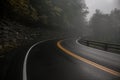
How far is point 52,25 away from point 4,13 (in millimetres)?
18679

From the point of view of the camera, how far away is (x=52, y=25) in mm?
40500

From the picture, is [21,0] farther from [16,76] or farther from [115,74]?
[115,74]

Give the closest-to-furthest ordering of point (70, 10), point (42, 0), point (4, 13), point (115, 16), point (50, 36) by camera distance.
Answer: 1. point (4, 13)
2. point (42, 0)
3. point (50, 36)
4. point (70, 10)
5. point (115, 16)

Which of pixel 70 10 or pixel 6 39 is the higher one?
pixel 70 10

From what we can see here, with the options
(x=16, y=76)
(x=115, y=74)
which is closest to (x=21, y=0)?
(x=16, y=76)

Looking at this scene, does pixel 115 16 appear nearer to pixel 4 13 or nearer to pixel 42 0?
pixel 42 0

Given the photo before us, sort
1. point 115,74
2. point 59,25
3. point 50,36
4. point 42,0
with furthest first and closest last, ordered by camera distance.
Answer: point 59,25 < point 50,36 < point 42,0 < point 115,74

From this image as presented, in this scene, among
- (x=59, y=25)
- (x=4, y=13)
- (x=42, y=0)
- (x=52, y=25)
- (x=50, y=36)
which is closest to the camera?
(x=4, y=13)

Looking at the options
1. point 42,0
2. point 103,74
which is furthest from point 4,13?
point 103,74

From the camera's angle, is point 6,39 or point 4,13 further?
point 4,13

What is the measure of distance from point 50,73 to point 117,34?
A: 187 feet

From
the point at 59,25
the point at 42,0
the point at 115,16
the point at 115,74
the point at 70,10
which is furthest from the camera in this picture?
the point at 115,16

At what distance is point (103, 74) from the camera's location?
5.56 metres

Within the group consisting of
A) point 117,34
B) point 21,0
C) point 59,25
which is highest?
point 21,0
